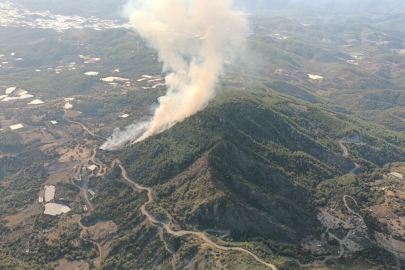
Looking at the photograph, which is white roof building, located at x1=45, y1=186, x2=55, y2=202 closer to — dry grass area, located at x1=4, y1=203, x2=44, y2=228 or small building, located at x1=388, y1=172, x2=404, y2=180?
dry grass area, located at x1=4, y1=203, x2=44, y2=228

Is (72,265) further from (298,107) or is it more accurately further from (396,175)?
(298,107)

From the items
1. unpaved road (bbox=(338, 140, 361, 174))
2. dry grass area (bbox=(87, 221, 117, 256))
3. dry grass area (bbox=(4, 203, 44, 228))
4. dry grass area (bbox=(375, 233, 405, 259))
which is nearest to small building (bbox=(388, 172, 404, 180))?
unpaved road (bbox=(338, 140, 361, 174))

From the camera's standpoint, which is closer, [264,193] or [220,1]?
[264,193]

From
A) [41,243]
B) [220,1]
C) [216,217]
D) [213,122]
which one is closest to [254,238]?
[216,217]

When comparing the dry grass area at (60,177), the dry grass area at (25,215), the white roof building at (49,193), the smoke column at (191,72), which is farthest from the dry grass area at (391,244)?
the dry grass area at (25,215)

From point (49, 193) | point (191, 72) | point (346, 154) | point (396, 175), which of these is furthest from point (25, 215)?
point (396, 175)

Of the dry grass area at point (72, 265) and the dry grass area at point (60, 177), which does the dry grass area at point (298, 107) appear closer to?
the dry grass area at point (60, 177)

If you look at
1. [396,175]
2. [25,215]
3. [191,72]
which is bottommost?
[25,215]

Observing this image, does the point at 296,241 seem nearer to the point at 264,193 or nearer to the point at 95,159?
the point at 264,193
